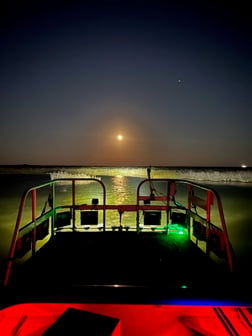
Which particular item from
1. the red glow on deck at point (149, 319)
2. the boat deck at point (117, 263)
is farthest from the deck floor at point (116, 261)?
the red glow on deck at point (149, 319)

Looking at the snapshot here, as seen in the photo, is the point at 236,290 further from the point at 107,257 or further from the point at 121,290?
the point at 107,257

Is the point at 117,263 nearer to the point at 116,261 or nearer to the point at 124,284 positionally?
the point at 116,261

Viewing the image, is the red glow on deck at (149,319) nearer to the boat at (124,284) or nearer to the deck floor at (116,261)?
the boat at (124,284)

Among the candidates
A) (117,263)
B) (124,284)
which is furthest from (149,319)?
(117,263)

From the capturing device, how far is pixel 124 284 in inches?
127

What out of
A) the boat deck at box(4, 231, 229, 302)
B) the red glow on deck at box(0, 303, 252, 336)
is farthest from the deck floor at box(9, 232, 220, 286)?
the red glow on deck at box(0, 303, 252, 336)

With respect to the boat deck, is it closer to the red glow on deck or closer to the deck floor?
the deck floor

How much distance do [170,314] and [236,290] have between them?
38.0 inches

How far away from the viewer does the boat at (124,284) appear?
7.45 ft

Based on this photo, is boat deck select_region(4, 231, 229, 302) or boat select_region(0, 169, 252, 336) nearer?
boat select_region(0, 169, 252, 336)

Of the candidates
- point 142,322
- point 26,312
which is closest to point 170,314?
point 142,322

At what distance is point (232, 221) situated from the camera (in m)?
11.9

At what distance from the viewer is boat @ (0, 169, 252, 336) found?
227cm

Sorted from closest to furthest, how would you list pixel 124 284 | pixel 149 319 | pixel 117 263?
pixel 149 319
pixel 124 284
pixel 117 263
